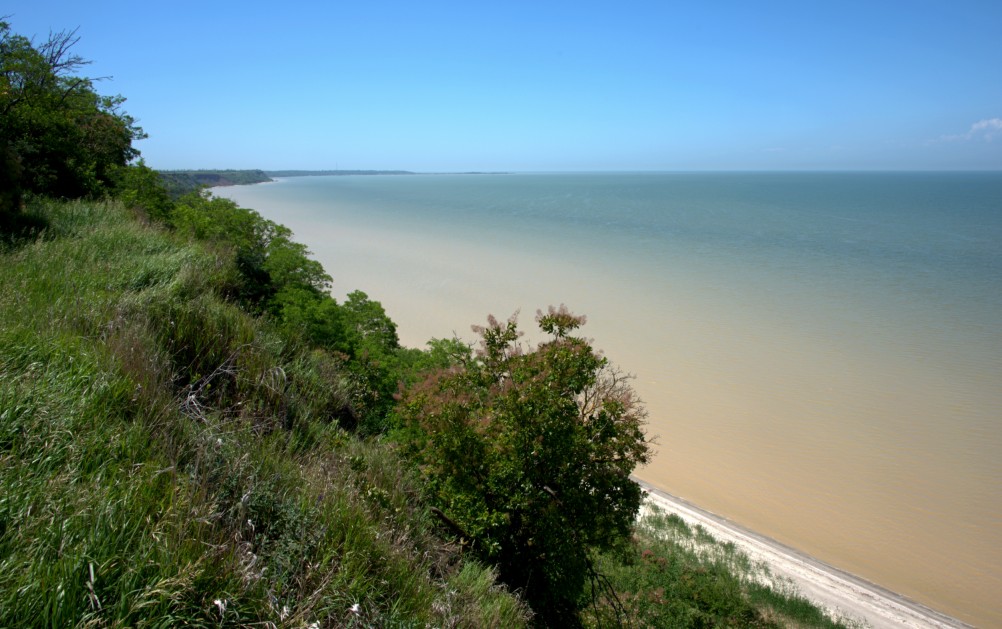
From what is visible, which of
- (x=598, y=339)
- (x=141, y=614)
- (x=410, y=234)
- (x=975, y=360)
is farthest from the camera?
(x=410, y=234)

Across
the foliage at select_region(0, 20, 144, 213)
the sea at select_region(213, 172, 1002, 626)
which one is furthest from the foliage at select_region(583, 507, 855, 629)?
the foliage at select_region(0, 20, 144, 213)

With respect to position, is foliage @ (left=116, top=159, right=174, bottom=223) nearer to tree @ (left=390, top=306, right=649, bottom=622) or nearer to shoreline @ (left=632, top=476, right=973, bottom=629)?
tree @ (left=390, top=306, right=649, bottom=622)

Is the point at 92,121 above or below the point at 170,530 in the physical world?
above

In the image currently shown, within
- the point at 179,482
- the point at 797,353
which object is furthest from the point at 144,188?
the point at 797,353

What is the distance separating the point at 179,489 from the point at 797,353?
88.6 ft

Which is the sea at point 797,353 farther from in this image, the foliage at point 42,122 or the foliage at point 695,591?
the foliage at point 42,122

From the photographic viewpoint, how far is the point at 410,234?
57.1 meters

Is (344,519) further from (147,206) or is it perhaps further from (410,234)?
(410,234)

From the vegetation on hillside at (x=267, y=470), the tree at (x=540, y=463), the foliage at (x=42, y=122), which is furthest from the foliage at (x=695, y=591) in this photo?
the foliage at (x=42, y=122)

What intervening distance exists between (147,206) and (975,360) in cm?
3402

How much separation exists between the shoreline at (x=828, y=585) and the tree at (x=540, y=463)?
2.73m

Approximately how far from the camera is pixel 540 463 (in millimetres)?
6875

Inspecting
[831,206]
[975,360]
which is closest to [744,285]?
[975,360]

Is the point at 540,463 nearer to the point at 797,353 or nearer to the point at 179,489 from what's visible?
the point at 179,489
